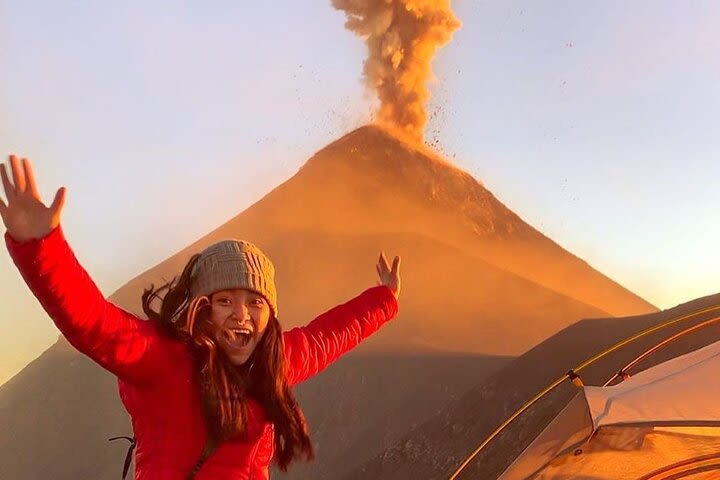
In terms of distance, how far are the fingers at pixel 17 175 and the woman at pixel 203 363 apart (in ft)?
0.13

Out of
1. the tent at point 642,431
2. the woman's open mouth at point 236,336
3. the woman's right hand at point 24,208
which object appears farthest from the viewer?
the tent at point 642,431

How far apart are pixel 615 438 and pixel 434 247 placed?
169 ft

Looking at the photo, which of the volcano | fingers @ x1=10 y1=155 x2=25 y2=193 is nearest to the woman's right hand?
fingers @ x1=10 y1=155 x2=25 y2=193

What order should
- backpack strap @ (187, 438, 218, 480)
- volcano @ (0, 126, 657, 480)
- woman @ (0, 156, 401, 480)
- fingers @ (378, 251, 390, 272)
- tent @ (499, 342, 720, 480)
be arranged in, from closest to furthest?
1. woman @ (0, 156, 401, 480)
2. backpack strap @ (187, 438, 218, 480)
3. fingers @ (378, 251, 390, 272)
4. tent @ (499, 342, 720, 480)
5. volcano @ (0, 126, 657, 480)

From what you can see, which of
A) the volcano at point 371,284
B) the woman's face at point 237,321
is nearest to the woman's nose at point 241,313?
the woman's face at point 237,321

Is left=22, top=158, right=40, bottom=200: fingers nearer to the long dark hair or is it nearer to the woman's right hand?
the woman's right hand

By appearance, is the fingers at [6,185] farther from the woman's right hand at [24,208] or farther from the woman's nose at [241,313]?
the woman's nose at [241,313]

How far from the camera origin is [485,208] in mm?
66438

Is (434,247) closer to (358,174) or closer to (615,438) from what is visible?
(358,174)

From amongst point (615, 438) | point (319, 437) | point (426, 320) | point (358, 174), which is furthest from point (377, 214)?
point (615, 438)

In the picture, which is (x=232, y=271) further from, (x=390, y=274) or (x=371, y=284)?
(x=371, y=284)

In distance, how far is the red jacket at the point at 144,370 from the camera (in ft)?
6.38

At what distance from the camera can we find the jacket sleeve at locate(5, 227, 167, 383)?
1917 millimetres

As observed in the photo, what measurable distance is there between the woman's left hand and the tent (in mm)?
1403
